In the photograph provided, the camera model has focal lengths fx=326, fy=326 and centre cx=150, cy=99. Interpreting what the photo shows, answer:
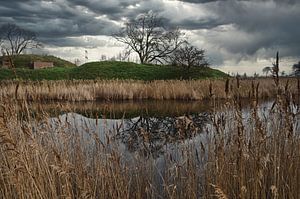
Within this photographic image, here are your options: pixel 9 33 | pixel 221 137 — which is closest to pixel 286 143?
pixel 221 137

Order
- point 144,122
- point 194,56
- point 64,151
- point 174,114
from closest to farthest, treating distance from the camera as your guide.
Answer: point 64,151
point 144,122
point 174,114
point 194,56

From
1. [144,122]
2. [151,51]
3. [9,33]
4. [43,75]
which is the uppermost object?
[9,33]

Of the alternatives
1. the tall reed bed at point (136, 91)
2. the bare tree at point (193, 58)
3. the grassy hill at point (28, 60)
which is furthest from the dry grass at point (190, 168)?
the grassy hill at point (28, 60)

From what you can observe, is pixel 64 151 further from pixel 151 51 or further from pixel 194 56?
pixel 151 51

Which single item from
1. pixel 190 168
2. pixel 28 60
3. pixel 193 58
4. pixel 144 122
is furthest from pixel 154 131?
pixel 28 60

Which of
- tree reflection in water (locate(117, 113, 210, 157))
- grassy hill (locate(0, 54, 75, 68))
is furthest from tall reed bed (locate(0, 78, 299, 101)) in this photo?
grassy hill (locate(0, 54, 75, 68))

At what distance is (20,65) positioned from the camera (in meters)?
43.2

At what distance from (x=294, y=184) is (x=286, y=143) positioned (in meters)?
1.04

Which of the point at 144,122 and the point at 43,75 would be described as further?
the point at 43,75

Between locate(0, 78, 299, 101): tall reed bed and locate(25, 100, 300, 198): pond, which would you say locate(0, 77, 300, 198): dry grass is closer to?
locate(25, 100, 300, 198): pond

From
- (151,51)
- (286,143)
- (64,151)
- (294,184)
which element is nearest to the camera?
(294,184)

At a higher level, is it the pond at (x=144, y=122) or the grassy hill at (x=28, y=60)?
the grassy hill at (x=28, y=60)

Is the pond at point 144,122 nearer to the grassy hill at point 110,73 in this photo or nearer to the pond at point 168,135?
the pond at point 168,135

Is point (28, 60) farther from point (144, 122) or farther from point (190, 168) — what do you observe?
point (190, 168)
